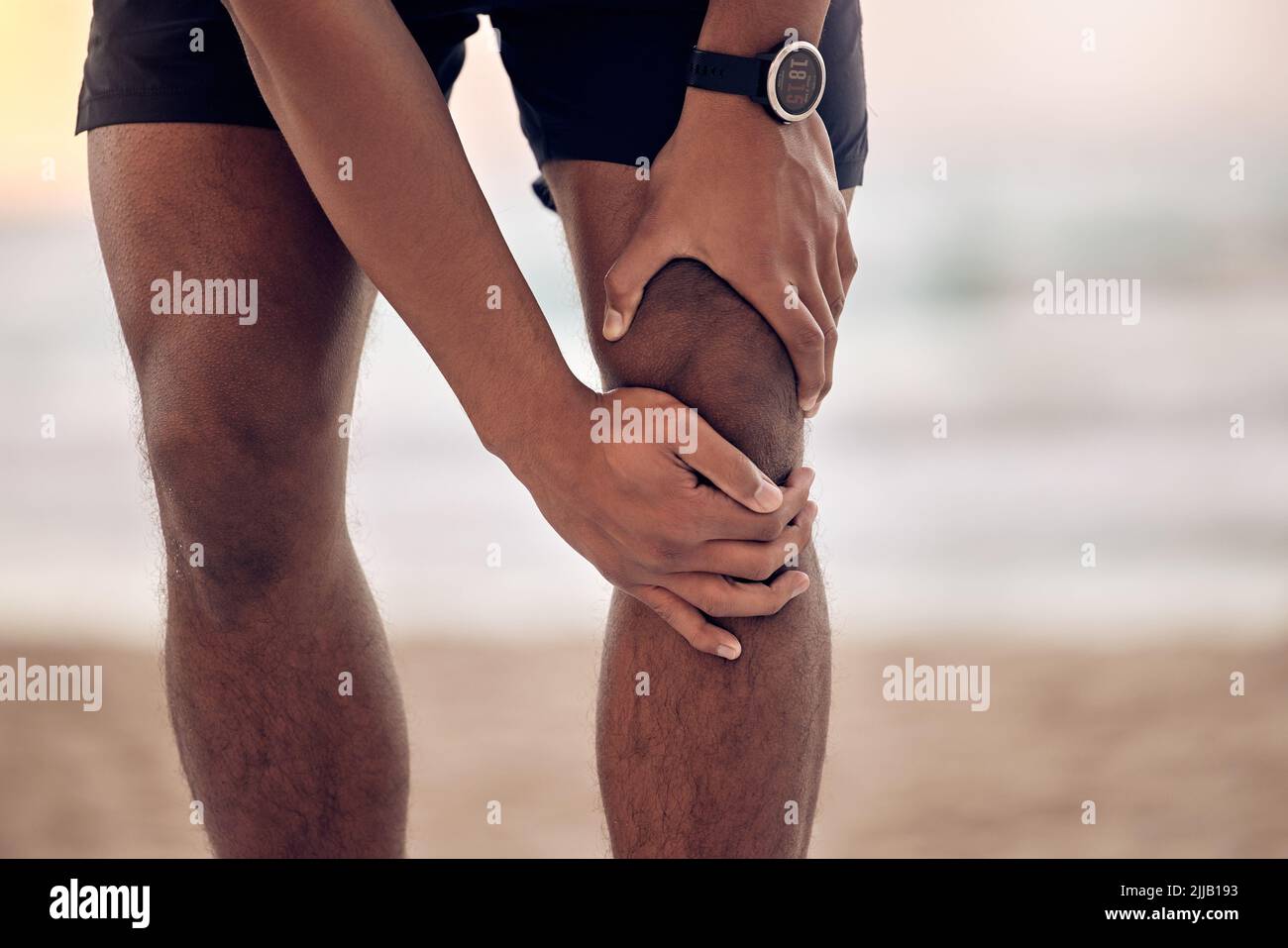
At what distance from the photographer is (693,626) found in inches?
26.3

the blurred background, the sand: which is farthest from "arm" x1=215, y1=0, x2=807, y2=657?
the sand

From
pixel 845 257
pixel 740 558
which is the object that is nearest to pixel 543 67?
pixel 845 257

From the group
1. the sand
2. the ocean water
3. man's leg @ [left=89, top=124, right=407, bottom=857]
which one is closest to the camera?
man's leg @ [left=89, top=124, right=407, bottom=857]

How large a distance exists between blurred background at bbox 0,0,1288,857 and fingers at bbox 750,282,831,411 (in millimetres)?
423

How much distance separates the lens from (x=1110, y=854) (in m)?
1.23

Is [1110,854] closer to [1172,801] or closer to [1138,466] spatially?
[1172,801]

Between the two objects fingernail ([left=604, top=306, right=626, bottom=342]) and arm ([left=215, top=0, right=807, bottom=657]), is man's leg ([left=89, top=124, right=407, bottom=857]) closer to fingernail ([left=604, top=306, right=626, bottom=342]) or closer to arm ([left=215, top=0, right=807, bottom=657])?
arm ([left=215, top=0, right=807, bottom=657])

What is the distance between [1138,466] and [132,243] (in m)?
2.09

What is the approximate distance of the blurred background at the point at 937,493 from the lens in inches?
54.6

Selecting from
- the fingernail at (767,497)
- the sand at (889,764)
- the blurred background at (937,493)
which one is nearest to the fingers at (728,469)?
the fingernail at (767,497)

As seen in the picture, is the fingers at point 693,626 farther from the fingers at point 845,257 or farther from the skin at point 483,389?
the fingers at point 845,257

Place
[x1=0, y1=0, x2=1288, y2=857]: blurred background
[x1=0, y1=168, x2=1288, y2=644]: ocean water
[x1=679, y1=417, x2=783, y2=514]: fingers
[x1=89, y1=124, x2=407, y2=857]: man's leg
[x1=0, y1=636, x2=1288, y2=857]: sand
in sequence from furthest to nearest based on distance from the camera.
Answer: [x1=0, y1=168, x2=1288, y2=644]: ocean water, [x1=0, y1=0, x2=1288, y2=857]: blurred background, [x1=0, y1=636, x2=1288, y2=857]: sand, [x1=89, y1=124, x2=407, y2=857]: man's leg, [x1=679, y1=417, x2=783, y2=514]: fingers

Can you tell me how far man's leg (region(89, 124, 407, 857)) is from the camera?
0.80 metres
